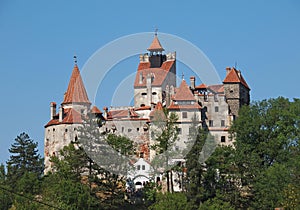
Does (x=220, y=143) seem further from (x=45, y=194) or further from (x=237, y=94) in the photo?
(x=45, y=194)

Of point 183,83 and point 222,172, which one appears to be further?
point 183,83

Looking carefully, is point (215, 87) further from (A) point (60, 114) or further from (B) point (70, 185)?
(B) point (70, 185)

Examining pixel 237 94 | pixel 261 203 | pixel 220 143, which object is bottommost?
pixel 261 203

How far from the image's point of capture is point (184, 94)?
87.4 m

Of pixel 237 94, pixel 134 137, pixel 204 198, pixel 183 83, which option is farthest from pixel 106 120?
pixel 204 198

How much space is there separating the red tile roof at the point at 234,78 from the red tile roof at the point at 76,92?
16866 millimetres

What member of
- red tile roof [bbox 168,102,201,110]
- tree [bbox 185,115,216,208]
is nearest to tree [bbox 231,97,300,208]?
tree [bbox 185,115,216,208]

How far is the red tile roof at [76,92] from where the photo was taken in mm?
92625

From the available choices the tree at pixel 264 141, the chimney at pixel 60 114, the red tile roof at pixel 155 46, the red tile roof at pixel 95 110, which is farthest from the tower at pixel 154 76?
the tree at pixel 264 141

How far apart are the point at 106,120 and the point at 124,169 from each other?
14.9m

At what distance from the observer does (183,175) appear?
77062mm

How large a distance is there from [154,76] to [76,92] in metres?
11.1

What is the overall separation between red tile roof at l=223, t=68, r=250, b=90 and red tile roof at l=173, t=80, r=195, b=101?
553 cm

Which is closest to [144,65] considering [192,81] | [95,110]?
[192,81]
